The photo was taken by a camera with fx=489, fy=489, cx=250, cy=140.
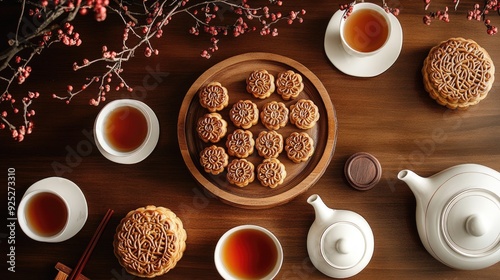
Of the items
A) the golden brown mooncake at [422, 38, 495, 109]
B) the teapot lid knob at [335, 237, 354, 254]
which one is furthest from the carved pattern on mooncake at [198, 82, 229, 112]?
the golden brown mooncake at [422, 38, 495, 109]

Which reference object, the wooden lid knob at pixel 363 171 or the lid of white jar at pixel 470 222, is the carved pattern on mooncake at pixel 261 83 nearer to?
the wooden lid knob at pixel 363 171

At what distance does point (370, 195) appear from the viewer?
5.98 feet

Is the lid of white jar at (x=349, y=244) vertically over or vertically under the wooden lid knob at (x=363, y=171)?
under

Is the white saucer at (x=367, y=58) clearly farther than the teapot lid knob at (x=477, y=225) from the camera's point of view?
Yes

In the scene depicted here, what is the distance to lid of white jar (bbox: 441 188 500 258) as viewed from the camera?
160 cm

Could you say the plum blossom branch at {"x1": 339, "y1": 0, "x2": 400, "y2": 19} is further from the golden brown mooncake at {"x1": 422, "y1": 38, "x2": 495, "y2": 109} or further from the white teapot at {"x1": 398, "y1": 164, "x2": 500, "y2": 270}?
the white teapot at {"x1": 398, "y1": 164, "x2": 500, "y2": 270}

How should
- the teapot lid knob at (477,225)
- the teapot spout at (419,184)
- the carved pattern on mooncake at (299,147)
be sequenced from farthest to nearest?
the carved pattern on mooncake at (299,147) < the teapot spout at (419,184) < the teapot lid knob at (477,225)

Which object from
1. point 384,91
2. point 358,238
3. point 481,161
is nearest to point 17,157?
point 358,238

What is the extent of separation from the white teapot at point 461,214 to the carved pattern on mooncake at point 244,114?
56 cm

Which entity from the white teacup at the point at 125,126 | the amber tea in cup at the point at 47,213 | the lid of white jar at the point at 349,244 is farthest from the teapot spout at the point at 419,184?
the amber tea in cup at the point at 47,213

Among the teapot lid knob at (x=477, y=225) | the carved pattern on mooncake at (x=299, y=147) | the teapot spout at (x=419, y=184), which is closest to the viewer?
the teapot lid knob at (x=477, y=225)

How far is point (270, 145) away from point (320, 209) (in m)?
0.30

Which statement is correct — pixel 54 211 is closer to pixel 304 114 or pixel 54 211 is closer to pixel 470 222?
pixel 304 114

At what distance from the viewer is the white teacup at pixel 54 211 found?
1.80m
